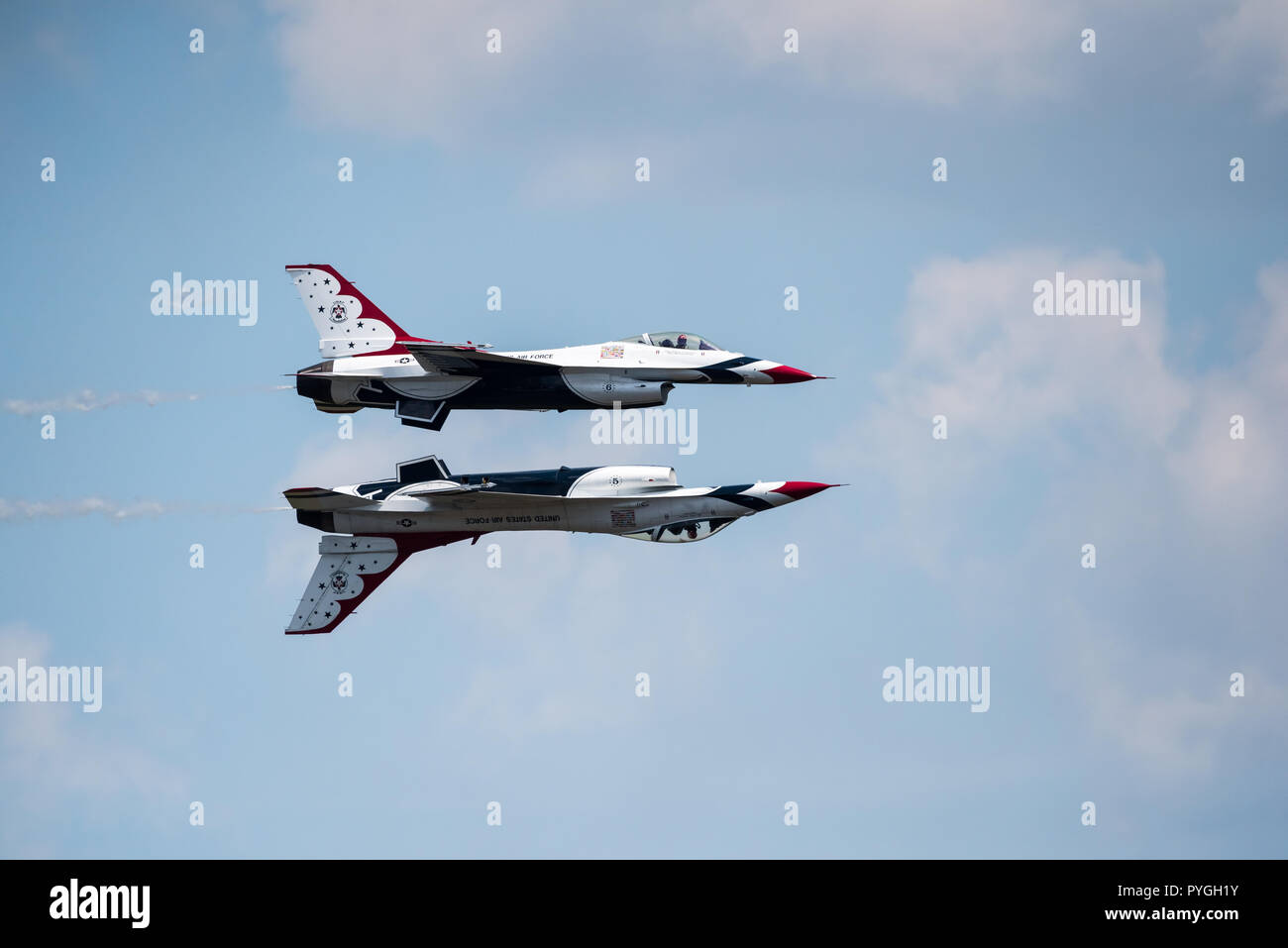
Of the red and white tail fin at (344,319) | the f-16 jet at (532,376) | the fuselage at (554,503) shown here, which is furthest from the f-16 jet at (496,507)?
the red and white tail fin at (344,319)

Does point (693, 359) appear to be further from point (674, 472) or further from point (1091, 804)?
point (1091, 804)

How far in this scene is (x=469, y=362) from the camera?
230 ft

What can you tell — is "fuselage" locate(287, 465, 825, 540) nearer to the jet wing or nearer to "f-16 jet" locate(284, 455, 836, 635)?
"f-16 jet" locate(284, 455, 836, 635)

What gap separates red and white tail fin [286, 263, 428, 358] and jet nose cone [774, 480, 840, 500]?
35.1ft

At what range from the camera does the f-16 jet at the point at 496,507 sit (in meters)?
69.9

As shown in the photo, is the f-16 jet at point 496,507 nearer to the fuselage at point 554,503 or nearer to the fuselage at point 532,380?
the fuselage at point 554,503

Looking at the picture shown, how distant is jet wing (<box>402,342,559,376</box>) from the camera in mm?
69812

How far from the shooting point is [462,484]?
229ft

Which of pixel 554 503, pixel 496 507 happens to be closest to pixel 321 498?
pixel 496 507

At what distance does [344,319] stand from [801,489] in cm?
1335

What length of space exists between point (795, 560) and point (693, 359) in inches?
243

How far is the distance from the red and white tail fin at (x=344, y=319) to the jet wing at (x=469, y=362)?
1.27 metres

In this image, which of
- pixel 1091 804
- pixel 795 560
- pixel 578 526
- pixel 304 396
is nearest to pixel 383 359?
pixel 304 396
